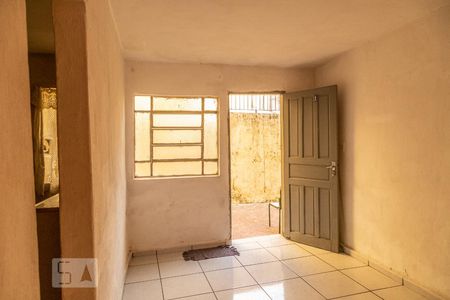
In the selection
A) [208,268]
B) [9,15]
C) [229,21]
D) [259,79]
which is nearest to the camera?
[9,15]

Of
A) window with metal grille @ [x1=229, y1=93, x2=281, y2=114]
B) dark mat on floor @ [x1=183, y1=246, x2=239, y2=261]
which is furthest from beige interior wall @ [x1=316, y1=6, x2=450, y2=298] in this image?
window with metal grille @ [x1=229, y1=93, x2=281, y2=114]

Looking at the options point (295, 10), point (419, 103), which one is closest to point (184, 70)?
point (295, 10)

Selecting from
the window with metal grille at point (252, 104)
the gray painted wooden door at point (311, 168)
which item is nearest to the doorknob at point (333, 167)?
the gray painted wooden door at point (311, 168)

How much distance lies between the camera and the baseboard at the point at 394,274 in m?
2.44

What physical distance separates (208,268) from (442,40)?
3.15 m

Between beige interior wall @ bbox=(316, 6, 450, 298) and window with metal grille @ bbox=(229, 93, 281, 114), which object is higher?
window with metal grille @ bbox=(229, 93, 281, 114)

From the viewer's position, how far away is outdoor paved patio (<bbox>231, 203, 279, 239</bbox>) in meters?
4.31

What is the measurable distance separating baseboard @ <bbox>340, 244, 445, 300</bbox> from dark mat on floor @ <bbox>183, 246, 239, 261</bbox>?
143cm

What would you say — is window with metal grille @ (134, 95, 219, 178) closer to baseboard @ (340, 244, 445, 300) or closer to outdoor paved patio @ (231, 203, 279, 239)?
outdoor paved patio @ (231, 203, 279, 239)

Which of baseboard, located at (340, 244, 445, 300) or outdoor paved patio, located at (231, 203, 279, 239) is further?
outdoor paved patio, located at (231, 203, 279, 239)

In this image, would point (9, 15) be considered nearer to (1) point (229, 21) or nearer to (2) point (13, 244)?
(2) point (13, 244)

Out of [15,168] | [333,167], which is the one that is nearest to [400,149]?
[333,167]

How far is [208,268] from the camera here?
312 centimetres

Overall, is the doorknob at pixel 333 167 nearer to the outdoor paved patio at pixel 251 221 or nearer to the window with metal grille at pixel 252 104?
the outdoor paved patio at pixel 251 221
